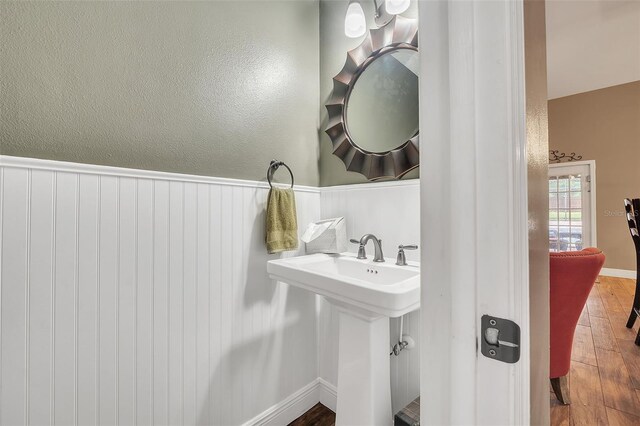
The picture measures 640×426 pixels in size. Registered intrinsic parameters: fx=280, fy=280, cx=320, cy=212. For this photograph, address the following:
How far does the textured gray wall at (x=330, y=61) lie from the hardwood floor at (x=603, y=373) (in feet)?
5.50

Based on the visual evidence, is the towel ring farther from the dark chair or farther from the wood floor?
the dark chair

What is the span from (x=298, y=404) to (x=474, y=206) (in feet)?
5.25

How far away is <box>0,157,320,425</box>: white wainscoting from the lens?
2.78ft

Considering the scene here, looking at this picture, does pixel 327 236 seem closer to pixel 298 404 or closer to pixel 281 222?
pixel 281 222

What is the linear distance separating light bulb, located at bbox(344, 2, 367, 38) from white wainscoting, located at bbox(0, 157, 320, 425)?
38.5 inches

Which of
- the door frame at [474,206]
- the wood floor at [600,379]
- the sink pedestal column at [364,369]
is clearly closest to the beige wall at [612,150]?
the wood floor at [600,379]

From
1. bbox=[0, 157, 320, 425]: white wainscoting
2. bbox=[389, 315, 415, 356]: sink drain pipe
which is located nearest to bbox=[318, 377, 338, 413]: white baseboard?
bbox=[0, 157, 320, 425]: white wainscoting

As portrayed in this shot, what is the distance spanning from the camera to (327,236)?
4.87 ft

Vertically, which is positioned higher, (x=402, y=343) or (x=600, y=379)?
(x=402, y=343)

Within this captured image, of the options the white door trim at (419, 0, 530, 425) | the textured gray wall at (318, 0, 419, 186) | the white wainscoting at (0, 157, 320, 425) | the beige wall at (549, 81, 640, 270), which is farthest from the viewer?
the beige wall at (549, 81, 640, 270)

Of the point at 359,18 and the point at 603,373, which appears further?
the point at 603,373

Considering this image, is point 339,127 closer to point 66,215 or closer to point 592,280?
point 66,215

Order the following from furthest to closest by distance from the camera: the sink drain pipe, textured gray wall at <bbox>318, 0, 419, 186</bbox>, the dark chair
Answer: the dark chair
textured gray wall at <bbox>318, 0, 419, 186</bbox>
the sink drain pipe

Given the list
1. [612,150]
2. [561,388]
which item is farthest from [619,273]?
[561,388]
